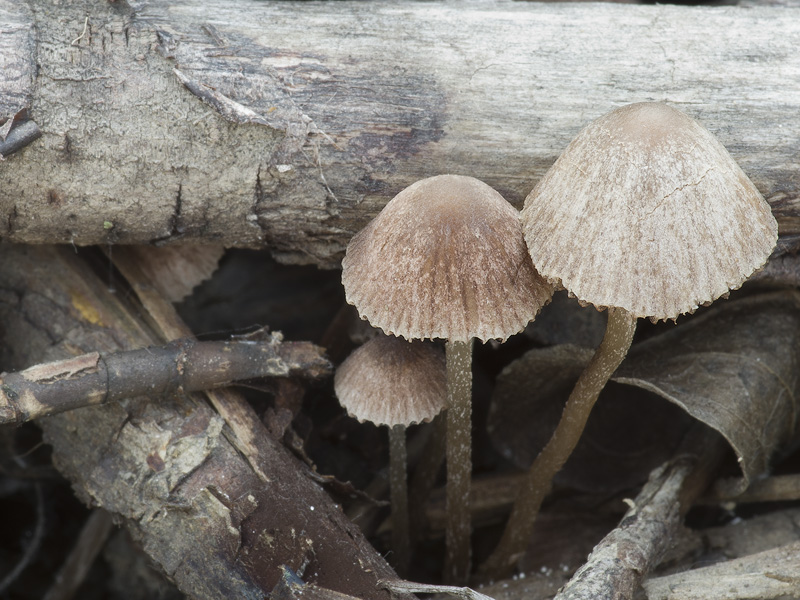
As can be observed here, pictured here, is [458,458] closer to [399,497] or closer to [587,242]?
[399,497]

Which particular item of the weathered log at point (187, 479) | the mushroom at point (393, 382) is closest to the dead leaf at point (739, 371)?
the mushroom at point (393, 382)

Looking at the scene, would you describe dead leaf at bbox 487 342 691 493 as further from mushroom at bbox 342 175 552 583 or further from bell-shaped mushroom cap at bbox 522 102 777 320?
bell-shaped mushroom cap at bbox 522 102 777 320

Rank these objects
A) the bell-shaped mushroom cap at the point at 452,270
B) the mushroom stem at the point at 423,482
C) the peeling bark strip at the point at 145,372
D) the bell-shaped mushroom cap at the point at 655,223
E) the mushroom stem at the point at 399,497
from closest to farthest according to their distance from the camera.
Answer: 1. the bell-shaped mushroom cap at the point at 655,223
2. the bell-shaped mushroom cap at the point at 452,270
3. the peeling bark strip at the point at 145,372
4. the mushroom stem at the point at 399,497
5. the mushroom stem at the point at 423,482

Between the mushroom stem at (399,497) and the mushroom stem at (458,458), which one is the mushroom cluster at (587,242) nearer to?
the mushroom stem at (458,458)

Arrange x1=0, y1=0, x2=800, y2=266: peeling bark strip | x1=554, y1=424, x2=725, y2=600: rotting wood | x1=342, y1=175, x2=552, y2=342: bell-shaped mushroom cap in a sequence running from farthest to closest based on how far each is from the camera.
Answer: x1=0, y1=0, x2=800, y2=266: peeling bark strip → x1=554, y1=424, x2=725, y2=600: rotting wood → x1=342, y1=175, x2=552, y2=342: bell-shaped mushroom cap

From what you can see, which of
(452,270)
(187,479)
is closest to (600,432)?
(452,270)

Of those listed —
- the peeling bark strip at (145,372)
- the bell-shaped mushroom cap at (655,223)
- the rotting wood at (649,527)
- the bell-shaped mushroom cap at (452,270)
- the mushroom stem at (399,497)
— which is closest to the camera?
the bell-shaped mushroom cap at (655,223)

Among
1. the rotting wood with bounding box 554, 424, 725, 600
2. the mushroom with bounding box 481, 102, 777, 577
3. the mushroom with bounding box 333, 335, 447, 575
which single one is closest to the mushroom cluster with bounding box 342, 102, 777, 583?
the mushroom with bounding box 481, 102, 777, 577
